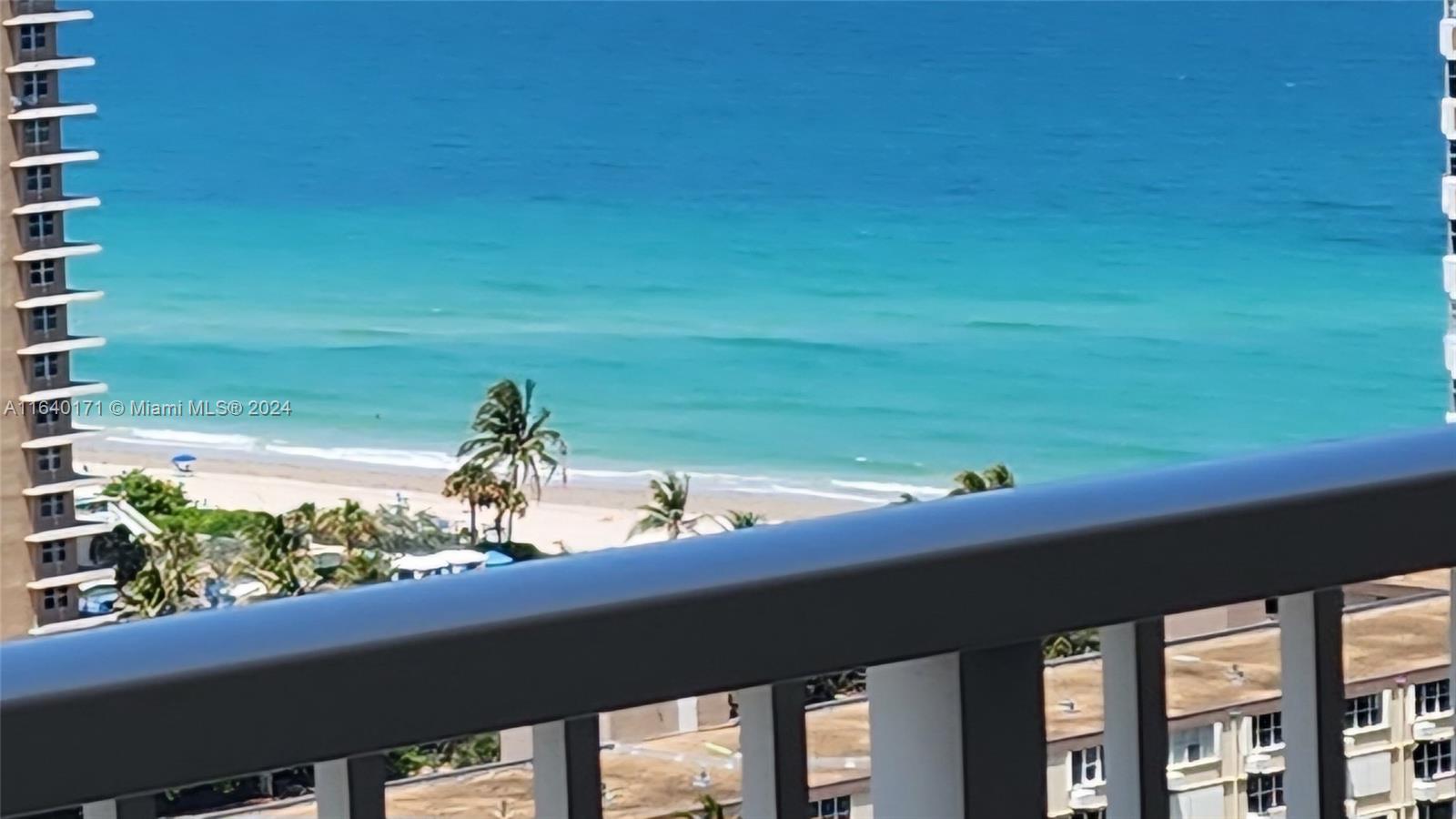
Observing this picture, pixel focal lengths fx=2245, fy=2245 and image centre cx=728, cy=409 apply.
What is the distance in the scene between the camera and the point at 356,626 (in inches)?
25.9

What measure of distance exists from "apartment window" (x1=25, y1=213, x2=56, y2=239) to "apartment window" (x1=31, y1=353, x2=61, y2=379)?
3.83ft

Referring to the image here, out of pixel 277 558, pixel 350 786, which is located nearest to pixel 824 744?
pixel 350 786

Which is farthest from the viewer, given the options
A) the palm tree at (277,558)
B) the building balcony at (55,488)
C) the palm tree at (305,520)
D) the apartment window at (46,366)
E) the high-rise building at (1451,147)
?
the apartment window at (46,366)

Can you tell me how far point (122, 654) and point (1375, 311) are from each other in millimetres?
27332

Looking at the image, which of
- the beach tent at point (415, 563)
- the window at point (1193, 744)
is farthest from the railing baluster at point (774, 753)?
the beach tent at point (415, 563)

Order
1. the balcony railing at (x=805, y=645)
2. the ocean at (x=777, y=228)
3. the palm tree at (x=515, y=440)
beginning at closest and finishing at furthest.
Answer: the balcony railing at (x=805, y=645), the palm tree at (x=515, y=440), the ocean at (x=777, y=228)

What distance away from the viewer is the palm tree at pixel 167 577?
62.9ft

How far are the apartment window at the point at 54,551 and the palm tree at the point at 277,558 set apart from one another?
6.71ft

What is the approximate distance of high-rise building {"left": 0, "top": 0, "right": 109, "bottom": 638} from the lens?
21016 millimetres

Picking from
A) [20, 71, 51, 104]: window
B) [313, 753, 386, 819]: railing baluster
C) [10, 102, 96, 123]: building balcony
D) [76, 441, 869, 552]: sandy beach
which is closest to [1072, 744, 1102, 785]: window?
[313, 753, 386, 819]: railing baluster

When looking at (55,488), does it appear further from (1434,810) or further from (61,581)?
(1434,810)

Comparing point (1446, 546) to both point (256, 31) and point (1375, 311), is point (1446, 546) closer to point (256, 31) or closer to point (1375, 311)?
point (1375, 311)

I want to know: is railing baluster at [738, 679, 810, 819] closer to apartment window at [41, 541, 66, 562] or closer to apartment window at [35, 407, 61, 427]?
apartment window at [41, 541, 66, 562]

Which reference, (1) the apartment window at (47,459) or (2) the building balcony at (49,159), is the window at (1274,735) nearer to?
(2) the building balcony at (49,159)
